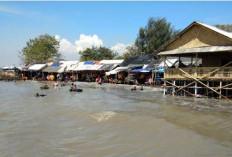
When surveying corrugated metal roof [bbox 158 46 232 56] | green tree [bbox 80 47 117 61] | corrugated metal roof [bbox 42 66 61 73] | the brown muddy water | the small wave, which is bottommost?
the brown muddy water

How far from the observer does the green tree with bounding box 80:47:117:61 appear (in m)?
51.8

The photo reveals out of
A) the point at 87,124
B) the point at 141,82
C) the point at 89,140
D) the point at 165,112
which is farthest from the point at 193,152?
the point at 141,82

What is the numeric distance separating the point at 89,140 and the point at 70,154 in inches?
48.2

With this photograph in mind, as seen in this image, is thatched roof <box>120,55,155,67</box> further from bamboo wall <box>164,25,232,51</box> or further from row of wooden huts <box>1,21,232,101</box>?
bamboo wall <box>164,25,232,51</box>

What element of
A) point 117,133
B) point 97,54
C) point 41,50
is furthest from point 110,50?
point 117,133

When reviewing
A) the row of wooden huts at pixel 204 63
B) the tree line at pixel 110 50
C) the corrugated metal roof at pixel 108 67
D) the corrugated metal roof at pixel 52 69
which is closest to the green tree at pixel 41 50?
the tree line at pixel 110 50

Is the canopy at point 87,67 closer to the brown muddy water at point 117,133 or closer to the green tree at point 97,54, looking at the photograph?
the green tree at point 97,54

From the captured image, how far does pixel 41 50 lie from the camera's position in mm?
54406

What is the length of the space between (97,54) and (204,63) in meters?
34.1

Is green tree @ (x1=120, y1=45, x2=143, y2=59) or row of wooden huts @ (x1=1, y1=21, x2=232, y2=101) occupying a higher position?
green tree @ (x1=120, y1=45, x2=143, y2=59)

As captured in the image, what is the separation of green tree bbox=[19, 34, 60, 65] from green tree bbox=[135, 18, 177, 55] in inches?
752

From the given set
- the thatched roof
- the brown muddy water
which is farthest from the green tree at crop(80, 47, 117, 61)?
the brown muddy water

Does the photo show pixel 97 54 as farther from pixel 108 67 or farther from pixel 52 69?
pixel 108 67

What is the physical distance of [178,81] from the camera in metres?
19.8
